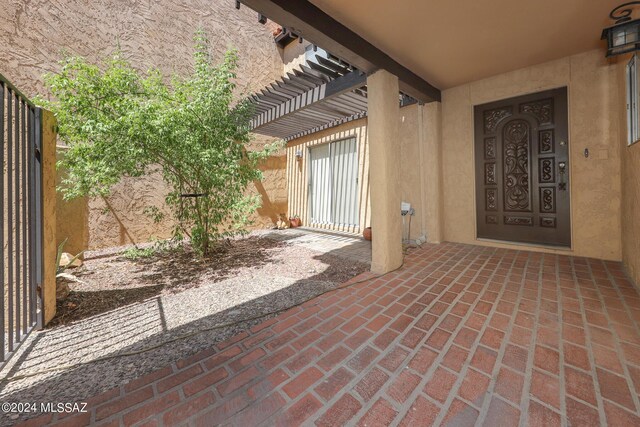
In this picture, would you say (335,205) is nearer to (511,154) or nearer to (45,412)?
(511,154)

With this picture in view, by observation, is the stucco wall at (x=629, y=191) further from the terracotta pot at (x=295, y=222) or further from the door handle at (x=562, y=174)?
the terracotta pot at (x=295, y=222)

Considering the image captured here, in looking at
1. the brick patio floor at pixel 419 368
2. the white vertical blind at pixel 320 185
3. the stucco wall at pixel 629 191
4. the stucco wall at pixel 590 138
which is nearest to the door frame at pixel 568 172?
the stucco wall at pixel 590 138

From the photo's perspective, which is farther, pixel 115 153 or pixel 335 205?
pixel 335 205

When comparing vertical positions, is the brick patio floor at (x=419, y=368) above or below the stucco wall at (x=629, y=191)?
below

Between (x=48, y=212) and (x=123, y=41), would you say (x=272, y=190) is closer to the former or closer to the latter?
(x=123, y=41)

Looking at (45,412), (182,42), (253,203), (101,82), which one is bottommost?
(45,412)

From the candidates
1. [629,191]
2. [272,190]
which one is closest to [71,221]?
[272,190]

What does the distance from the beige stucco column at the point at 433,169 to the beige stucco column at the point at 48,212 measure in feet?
16.4

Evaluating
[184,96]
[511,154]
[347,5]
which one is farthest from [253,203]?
[511,154]

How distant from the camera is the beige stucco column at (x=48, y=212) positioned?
208 cm

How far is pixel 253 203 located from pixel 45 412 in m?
3.12

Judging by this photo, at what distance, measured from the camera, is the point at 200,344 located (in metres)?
1.75

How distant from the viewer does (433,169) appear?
4.33 meters

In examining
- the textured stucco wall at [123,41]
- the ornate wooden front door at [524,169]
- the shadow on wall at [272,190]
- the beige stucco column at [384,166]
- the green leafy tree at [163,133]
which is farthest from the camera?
the shadow on wall at [272,190]
